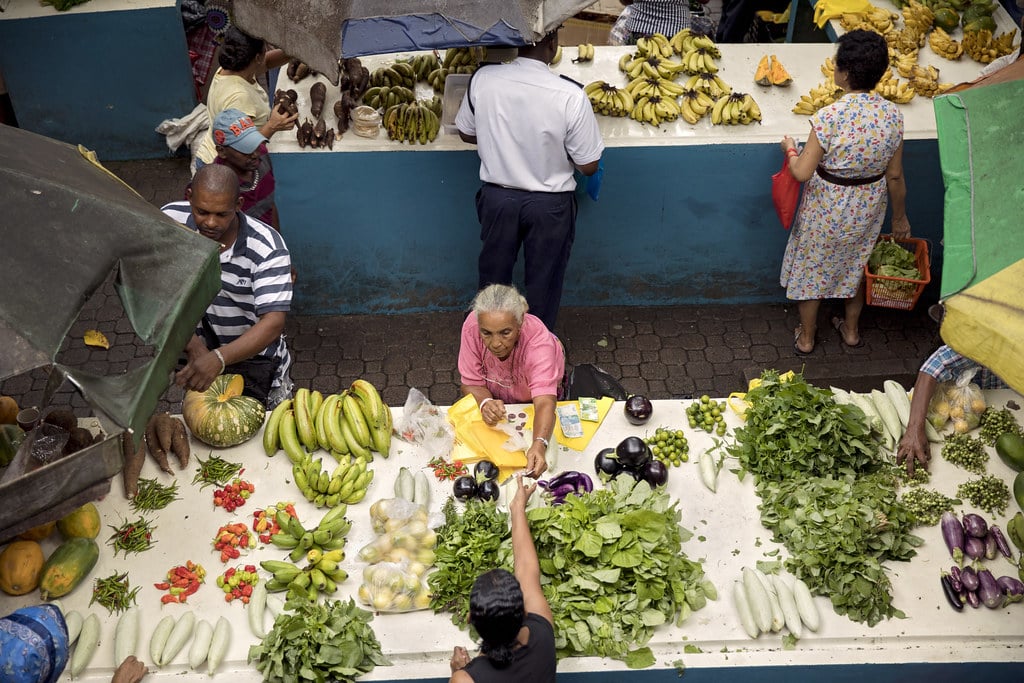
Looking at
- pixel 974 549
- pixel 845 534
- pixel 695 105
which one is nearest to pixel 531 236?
pixel 695 105

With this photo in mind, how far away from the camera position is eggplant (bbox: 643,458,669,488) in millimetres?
4426

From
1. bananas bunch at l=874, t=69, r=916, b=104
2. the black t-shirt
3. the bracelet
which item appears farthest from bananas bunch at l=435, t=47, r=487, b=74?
the black t-shirt

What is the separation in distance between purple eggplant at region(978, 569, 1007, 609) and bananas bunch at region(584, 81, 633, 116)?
3.84 m

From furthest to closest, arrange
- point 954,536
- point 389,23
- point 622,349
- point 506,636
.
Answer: point 622,349, point 389,23, point 954,536, point 506,636

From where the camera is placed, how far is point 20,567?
12.9 ft

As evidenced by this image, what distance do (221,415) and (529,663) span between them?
2.07 meters

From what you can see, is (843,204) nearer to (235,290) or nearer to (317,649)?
(235,290)

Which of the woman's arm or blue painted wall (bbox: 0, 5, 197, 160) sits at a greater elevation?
the woman's arm

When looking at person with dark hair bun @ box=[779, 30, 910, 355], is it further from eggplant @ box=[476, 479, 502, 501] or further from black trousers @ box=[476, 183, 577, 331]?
eggplant @ box=[476, 479, 502, 501]

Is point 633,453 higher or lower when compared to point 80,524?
higher

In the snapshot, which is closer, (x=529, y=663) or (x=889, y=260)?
(x=529, y=663)

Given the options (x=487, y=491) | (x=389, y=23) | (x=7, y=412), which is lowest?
(x=487, y=491)

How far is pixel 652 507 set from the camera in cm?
412

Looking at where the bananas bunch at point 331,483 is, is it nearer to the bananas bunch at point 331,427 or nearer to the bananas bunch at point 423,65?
the bananas bunch at point 331,427
